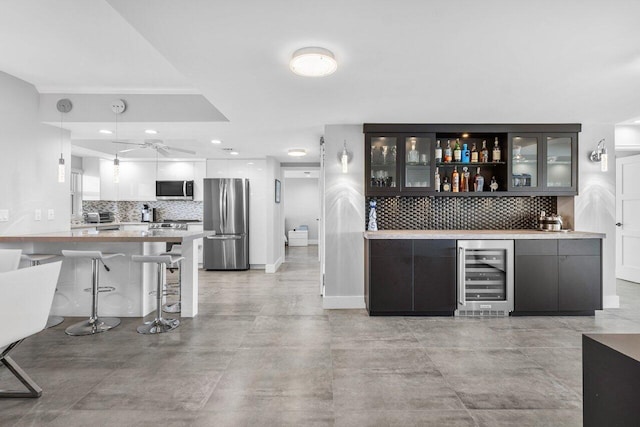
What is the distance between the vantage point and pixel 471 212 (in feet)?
13.9

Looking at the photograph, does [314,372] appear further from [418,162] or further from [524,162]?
[524,162]

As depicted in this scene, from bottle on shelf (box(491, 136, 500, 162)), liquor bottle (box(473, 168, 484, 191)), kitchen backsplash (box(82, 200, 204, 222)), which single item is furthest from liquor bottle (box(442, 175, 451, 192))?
kitchen backsplash (box(82, 200, 204, 222))

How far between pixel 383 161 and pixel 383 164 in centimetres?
4

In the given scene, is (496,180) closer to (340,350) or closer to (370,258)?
(370,258)

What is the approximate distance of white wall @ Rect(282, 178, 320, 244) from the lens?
36.4 feet

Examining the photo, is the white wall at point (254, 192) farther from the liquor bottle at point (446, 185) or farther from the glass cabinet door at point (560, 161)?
the glass cabinet door at point (560, 161)

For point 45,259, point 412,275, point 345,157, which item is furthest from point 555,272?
point 45,259

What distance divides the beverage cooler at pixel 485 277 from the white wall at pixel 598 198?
4.14 ft

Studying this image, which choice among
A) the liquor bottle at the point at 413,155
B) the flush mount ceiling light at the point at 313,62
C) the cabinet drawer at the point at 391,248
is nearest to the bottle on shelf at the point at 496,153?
the liquor bottle at the point at 413,155

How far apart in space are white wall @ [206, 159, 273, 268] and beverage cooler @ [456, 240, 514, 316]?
392 centimetres

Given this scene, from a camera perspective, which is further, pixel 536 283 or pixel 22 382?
pixel 536 283

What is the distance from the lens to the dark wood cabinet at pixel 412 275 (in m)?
3.61

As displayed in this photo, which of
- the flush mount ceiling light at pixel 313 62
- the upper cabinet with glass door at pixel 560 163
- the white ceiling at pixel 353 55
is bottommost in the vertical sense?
the upper cabinet with glass door at pixel 560 163

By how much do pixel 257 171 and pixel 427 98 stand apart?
4155 millimetres
